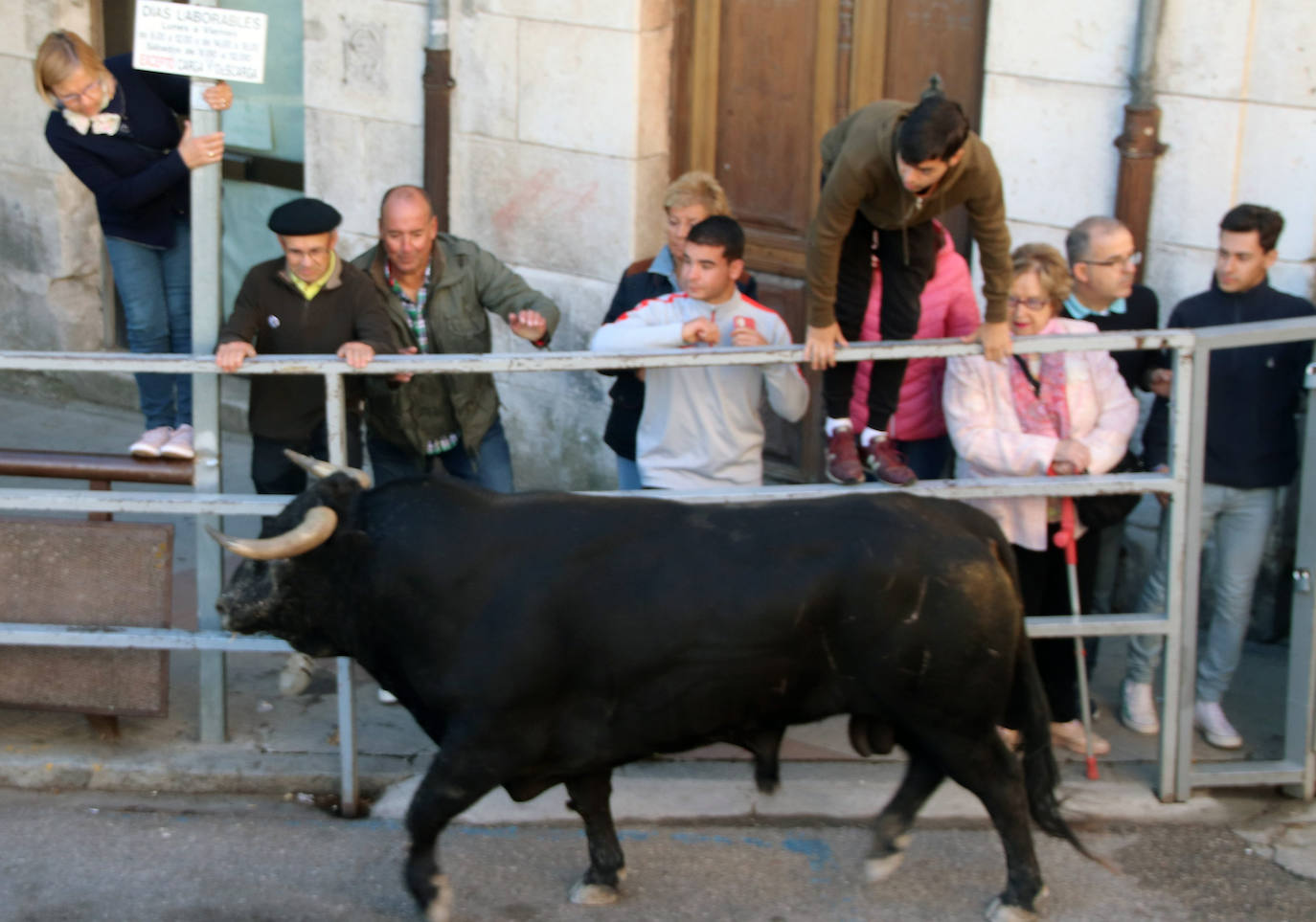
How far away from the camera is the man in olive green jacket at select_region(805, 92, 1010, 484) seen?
4.76 m

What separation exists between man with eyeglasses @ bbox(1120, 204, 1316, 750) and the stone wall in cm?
65

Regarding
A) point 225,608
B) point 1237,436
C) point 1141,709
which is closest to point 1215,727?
point 1141,709

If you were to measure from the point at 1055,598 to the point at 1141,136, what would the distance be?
1.87 meters

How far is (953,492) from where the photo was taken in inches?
203

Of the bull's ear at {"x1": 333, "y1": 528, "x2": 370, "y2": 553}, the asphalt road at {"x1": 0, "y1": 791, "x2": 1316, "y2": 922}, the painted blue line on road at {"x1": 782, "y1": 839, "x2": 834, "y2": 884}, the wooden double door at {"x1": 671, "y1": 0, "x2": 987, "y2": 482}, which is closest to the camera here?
the bull's ear at {"x1": 333, "y1": 528, "x2": 370, "y2": 553}

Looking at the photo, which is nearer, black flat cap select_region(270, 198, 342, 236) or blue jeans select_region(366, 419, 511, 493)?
black flat cap select_region(270, 198, 342, 236)

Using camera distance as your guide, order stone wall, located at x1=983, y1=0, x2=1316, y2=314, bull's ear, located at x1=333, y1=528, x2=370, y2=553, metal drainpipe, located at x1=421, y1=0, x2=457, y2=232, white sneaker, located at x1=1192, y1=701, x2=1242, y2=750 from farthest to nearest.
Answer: metal drainpipe, located at x1=421, y1=0, x2=457, y2=232
stone wall, located at x1=983, y1=0, x2=1316, y2=314
white sneaker, located at x1=1192, y1=701, x2=1242, y2=750
bull's ear, located at x1=333, y1=528, x2=370, y2=553

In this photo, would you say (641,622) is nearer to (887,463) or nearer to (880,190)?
(887,463)

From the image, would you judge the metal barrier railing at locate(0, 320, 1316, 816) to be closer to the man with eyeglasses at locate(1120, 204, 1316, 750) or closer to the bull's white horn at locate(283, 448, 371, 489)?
the man with eyeglasses at locate(1120, 204, 1316, 750)

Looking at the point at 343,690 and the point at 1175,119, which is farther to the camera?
the point at 1175,119

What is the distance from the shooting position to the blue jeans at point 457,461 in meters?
6.13

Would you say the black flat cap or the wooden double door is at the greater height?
the wooden double door

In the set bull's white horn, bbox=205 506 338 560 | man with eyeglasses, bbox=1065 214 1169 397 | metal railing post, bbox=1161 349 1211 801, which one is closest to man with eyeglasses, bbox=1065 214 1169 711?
man with eyeglasses, bbox=1065 214 1169 397

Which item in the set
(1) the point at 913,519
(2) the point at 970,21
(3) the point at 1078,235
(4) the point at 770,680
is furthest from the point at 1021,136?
(4) the point at 770,680
